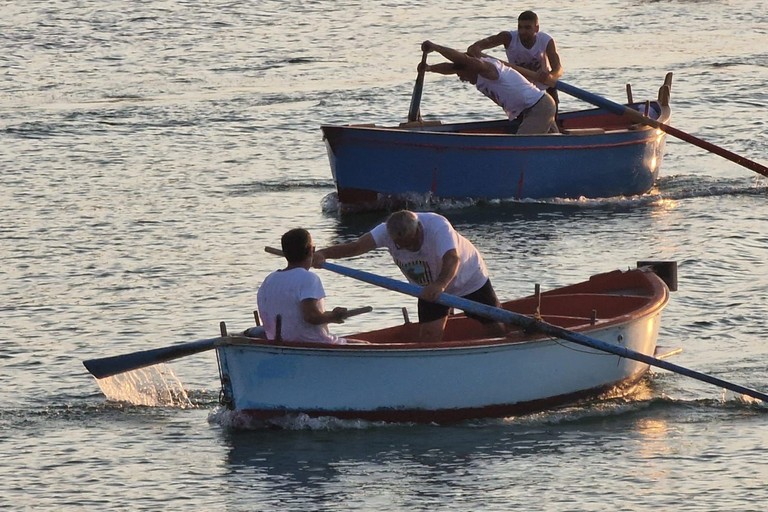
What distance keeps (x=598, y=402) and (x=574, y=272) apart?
13.9 ft

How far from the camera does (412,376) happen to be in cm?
1218

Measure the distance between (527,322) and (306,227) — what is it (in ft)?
24.6

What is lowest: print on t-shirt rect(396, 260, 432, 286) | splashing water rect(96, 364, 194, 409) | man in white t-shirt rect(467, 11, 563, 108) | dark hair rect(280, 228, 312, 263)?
splashing water rect(96, 364, 194, 409)

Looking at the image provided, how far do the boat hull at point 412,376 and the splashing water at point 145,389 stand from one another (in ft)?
3.75

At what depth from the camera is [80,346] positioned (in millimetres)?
14844

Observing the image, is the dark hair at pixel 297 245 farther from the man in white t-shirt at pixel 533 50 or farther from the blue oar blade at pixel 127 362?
the man in white t-shirt at pixel 533 50

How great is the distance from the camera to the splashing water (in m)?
13.1

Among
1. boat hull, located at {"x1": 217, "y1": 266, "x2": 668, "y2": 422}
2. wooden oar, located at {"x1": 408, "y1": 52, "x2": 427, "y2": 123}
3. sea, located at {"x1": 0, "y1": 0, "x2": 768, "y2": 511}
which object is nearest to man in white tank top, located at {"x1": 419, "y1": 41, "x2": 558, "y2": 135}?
wooden oar, located at {"x1": 408, "y1": 52, "x2": 427, "y2": 123}

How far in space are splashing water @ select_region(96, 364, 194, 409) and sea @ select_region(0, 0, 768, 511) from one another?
21mm

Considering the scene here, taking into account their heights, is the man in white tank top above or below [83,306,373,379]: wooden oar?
above

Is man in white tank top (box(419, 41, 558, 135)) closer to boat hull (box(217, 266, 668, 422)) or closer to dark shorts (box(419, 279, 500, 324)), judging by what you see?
dark shorts (box(419, 279, 500, 324))

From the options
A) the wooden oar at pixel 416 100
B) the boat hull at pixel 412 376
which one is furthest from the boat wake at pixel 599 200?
the boat hull at pixel 412 376

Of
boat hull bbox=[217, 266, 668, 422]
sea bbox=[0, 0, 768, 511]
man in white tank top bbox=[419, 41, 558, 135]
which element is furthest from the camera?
man in white tank top bbox=[419, 41, 558, 135]

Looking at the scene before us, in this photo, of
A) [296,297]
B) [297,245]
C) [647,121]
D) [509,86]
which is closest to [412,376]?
[296,297]
